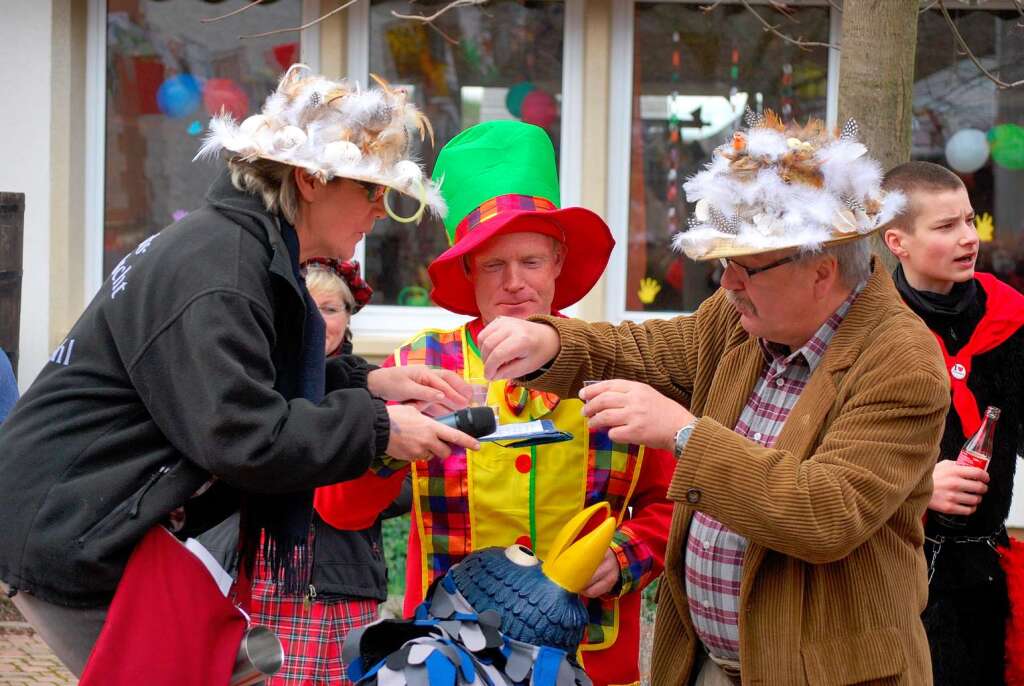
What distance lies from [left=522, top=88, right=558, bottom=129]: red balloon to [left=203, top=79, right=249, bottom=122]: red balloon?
1.54 metres

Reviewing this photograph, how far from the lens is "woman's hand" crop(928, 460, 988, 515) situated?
345 cm

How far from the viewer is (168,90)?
23.4 feet

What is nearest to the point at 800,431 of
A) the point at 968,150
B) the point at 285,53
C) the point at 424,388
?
the point at 424,388

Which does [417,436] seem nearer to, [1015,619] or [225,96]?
[1015,619]

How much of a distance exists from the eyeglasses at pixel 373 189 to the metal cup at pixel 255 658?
88 cm

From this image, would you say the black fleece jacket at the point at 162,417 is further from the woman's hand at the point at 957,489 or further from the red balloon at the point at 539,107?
the red balloon at the point at 539,107

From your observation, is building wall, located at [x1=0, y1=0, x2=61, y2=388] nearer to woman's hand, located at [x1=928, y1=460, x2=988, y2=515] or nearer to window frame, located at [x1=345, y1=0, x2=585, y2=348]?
window frame, located at [x1=345, y1=0, x2=585, y2=348]

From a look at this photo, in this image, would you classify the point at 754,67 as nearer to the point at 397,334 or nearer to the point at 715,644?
the point at 397,334

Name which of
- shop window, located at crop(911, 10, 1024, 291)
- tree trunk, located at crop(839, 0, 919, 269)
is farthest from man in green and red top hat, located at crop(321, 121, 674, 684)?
shop window, located at crop(911, 10, 1024, 291)

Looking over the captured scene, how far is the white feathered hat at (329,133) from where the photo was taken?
2.50 metres

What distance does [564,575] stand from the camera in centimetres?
253

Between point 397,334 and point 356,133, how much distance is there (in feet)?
14.7

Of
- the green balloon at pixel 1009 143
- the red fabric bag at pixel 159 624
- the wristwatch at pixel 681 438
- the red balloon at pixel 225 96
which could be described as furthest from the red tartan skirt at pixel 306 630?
Result: the green balloon at pixel 1009 143

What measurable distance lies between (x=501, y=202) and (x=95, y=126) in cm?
469
